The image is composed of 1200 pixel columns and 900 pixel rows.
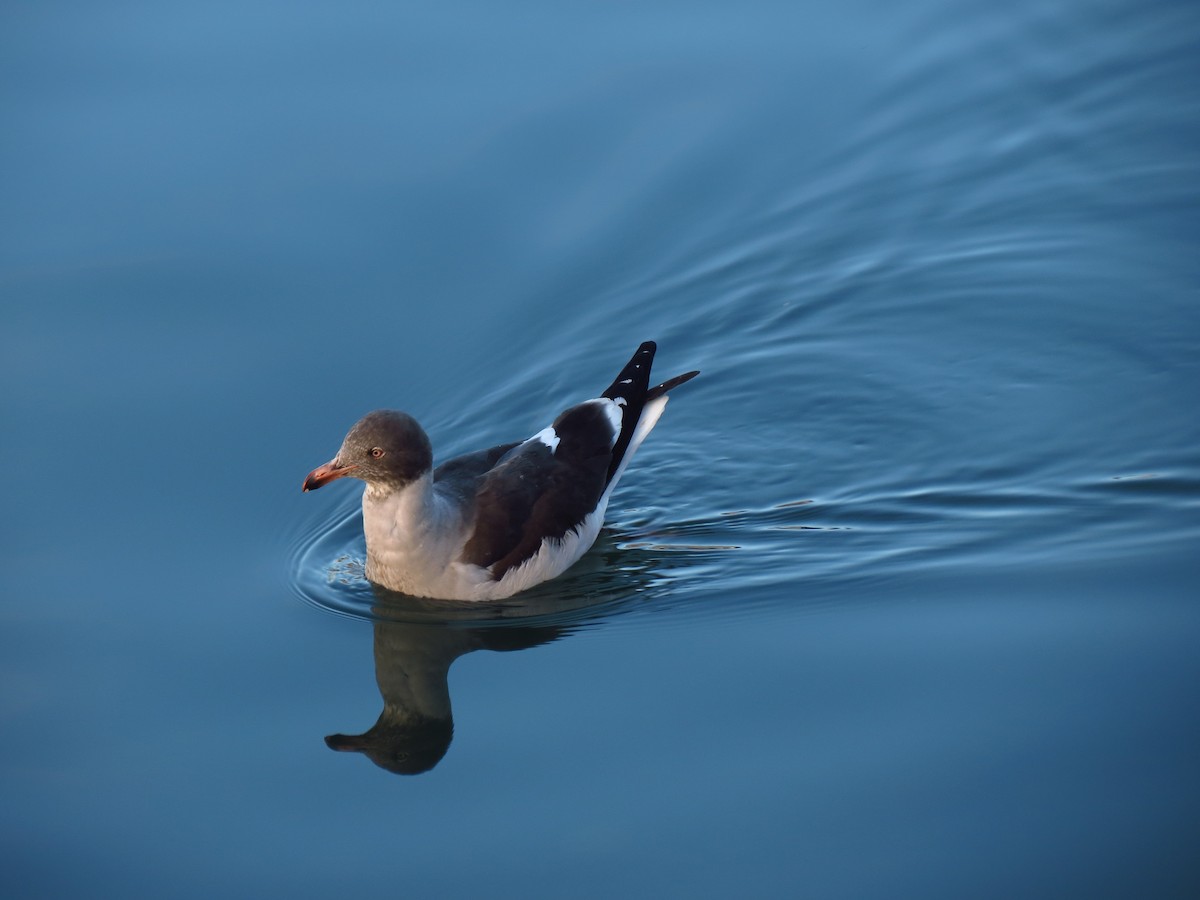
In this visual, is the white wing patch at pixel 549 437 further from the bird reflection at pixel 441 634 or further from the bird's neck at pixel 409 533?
the bird's neck at pixel 409 533

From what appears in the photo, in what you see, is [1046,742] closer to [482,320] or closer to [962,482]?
[962,482]

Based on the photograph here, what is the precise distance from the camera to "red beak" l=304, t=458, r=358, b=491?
8602 millimetres

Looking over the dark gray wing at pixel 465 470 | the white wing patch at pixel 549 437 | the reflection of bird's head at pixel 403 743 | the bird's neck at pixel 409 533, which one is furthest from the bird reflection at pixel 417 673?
the white wing patch at pixel 549 437

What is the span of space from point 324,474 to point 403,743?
1.83m

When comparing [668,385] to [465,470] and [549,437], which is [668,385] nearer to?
[549,437]

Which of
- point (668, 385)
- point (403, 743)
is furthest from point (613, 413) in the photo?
point (403, 743)

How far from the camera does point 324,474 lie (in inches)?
340

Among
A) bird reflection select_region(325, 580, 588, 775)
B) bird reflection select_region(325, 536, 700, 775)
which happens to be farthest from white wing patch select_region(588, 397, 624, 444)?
bird reflection select_region(325, 580, 588, 775)

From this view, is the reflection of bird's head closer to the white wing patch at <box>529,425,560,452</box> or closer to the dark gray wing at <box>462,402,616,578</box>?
the dark gray wing at <box>462,402,616,578</box>

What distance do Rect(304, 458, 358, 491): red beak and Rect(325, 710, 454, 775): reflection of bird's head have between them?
1536 mm

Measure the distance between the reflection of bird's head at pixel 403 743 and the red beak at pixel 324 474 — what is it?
154cm

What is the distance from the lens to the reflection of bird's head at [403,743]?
7.49 meters

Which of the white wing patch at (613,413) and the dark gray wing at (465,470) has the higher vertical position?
the white wing patch at (613,413)

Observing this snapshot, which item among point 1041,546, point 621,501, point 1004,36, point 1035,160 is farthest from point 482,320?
point 1004,36
